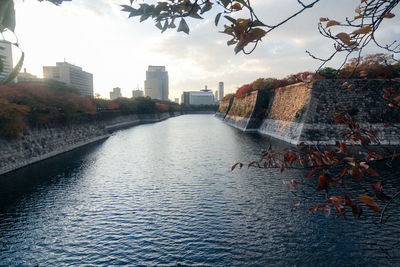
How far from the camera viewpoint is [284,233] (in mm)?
10656

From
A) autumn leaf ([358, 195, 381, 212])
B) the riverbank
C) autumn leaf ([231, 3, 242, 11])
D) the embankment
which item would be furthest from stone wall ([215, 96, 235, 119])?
autumn leaf ([358, 195, 381, 212])

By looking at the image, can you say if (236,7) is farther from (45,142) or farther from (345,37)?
(45,142)

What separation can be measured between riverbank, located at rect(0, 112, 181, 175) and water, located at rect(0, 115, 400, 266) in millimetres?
2368

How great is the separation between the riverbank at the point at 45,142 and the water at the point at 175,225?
237cm

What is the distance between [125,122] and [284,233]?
2957 inches

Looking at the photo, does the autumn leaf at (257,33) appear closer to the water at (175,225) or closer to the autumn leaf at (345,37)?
the autumn leaf at (345,37)

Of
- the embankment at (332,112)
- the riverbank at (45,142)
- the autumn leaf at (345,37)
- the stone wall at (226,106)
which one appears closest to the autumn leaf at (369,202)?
the autumn leaf at (345,37)

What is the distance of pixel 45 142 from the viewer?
27516mm

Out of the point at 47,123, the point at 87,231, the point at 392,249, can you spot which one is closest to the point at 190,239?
the point at 87,231

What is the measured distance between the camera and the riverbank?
21328 millimetres

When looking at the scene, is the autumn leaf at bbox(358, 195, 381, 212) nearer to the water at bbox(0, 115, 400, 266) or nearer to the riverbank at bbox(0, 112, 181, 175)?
the water at bbox(0, 115, 400, 266)

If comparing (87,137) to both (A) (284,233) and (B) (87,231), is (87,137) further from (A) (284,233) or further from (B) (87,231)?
(A) (284,233)

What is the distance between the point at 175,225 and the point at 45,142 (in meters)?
Answer: 23.5

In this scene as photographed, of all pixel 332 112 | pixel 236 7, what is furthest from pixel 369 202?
pixel 332 112
